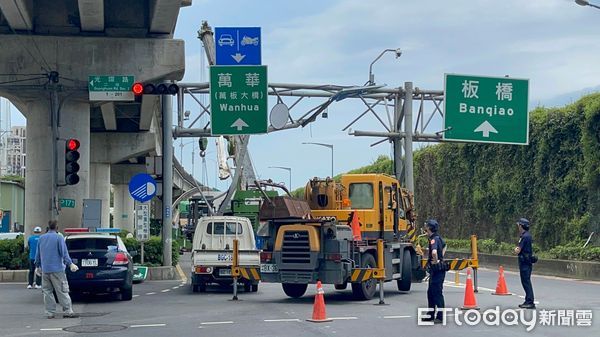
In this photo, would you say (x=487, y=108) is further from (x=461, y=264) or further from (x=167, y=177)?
(x=167, y=177)

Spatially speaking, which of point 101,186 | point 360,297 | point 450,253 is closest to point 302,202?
point 360,297

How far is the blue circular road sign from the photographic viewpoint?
25.9 metres

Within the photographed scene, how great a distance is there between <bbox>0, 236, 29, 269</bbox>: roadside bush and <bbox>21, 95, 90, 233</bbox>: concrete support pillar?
3.19ft

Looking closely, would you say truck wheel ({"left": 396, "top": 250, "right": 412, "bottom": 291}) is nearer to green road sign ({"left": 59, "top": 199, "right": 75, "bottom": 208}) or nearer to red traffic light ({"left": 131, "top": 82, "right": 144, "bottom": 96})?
red traffic light ({"left": 131, "top": 82, "right": 144, "bottom": 96})

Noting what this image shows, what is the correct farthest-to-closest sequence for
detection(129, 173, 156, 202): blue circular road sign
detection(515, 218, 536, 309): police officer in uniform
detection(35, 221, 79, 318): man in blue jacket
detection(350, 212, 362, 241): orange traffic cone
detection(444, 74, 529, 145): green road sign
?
1. detection(444, 74, 529, 145): green road sign
2. detection(129, 173, 156, 202): blue circular road sign
3. detection(350, 212, 362, 241): orange traffic cone
4. detection(515, 218, 536, 309): police officer in uniform
5. detection(35, 221, 79, 318): man in blue jacket

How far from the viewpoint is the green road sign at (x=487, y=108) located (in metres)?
31.6

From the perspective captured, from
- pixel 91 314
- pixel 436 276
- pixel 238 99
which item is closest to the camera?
pixel 436 276

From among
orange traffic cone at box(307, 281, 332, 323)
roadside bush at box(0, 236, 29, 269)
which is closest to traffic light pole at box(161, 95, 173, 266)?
roadside bush at box(0, 236, 29, 269)

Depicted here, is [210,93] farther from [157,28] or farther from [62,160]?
[62,160]

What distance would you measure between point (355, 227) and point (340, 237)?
123 centimetres

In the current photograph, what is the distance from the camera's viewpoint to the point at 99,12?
78.0 feet

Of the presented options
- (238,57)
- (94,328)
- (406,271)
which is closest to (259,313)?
(94,328)

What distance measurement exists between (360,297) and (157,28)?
1101 centimetres

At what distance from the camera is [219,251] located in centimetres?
2223
